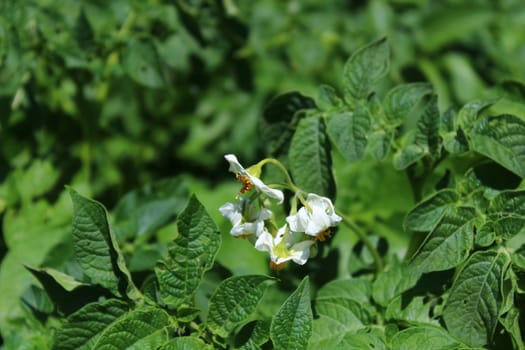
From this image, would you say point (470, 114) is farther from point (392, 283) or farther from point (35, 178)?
point (35, 178)

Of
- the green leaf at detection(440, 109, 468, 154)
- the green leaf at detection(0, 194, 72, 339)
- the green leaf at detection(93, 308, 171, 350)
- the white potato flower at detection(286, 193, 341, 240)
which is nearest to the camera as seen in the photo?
the green leaf at detection(93, 308, 171, 350)

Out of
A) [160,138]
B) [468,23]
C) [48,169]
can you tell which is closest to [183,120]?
[160,138]

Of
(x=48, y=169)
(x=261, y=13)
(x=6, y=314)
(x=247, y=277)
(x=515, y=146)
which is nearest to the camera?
(x=247, y=277)

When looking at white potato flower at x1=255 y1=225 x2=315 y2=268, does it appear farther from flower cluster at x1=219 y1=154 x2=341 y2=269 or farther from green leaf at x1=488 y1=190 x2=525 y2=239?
green leaf at x1=488 y1=190 x2=525 y2=239

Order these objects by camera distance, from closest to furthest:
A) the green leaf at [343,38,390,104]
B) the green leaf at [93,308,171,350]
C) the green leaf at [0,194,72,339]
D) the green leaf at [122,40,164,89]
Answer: the green leaf at [93,308,171,350]
the green leaf at [343,38,390,104]
the green leaf at [0,194,72,339]
the green leaf at [122,40,164,89]

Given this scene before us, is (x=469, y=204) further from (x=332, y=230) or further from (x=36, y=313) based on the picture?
(x=36, y=313)

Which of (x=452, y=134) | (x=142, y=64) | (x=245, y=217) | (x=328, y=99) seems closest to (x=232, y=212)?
(x=245, y=217)

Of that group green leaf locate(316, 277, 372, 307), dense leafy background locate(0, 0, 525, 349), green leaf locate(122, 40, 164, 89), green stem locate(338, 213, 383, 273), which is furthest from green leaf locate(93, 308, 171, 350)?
green leaf locate(122, 40, 164, 89)
